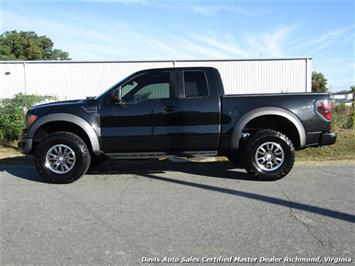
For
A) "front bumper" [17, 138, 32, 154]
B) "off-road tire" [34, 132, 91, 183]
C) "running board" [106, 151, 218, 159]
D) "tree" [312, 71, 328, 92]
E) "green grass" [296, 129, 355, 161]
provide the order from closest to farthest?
"off-road tire" [34, 132, 91, 183] → "running board" [106, 151, 218, 159] → "front bumper" [17, 138, 32, 154] → "green grass" [296, 129, 355, 161] → "tree" [312, 71, 328, 92]

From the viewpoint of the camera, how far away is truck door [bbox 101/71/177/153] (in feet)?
22.4

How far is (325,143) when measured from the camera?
6.96m

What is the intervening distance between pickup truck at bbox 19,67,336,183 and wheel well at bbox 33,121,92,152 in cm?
11

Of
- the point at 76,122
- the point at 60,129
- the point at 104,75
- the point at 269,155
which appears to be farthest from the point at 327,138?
the point at 104,75

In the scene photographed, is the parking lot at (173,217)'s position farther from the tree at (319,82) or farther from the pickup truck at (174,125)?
the tree at (319,82)

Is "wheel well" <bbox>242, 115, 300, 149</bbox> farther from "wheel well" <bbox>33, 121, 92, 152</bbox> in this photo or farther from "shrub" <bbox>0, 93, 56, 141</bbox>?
"shrub" <bbox>0, 93, 56, 141</bbox>

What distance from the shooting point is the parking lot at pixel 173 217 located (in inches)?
151

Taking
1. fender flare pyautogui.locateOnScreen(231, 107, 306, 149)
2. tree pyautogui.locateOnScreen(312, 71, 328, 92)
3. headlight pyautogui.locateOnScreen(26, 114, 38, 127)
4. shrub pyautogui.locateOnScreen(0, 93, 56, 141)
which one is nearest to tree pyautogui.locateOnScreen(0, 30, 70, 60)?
tree pyautogui.locateOnScreen(312, 71, 328, 92)

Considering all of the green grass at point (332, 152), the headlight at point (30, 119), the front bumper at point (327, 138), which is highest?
the headlight at point (30, 119)

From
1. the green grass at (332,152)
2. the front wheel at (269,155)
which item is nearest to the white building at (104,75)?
the green grass at (332,152)

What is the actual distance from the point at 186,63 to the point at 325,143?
17.8m

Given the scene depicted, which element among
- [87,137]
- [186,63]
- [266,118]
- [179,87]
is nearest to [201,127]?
[179,87]

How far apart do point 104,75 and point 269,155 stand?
1937cm

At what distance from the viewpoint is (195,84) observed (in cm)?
700
